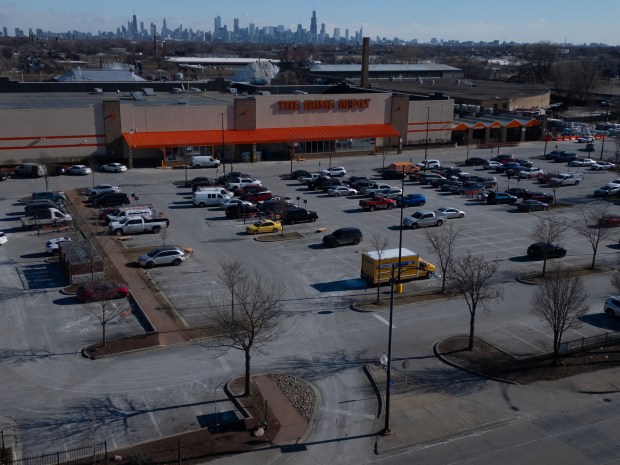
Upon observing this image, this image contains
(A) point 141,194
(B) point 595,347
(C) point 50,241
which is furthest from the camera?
(A) point 141,194

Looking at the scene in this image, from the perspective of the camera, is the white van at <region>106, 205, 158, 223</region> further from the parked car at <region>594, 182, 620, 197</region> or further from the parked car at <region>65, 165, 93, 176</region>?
the parked car at <region>594, 182, 620, 197</region>

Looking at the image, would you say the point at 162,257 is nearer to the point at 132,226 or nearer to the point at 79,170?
the point at 132,226

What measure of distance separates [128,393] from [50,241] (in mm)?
16397

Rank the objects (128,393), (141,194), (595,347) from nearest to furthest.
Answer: (128,393) → (595,347) → (141,194)

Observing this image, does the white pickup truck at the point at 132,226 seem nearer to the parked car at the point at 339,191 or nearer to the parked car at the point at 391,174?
the parked car at the point at 339,191

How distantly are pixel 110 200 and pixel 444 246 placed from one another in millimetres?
22517

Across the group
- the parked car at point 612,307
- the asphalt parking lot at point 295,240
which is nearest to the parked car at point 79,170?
the asphalt parking lot at point 295,240

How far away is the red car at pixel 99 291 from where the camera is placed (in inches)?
1135

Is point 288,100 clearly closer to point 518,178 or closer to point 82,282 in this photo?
point 518,178

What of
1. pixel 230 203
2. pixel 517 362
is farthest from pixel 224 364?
pixel 230 203

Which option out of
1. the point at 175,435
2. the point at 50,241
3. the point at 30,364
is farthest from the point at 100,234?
the point at 175,435

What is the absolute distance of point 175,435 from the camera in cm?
1898

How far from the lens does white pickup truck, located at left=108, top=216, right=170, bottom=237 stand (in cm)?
3897

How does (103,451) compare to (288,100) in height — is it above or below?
below
